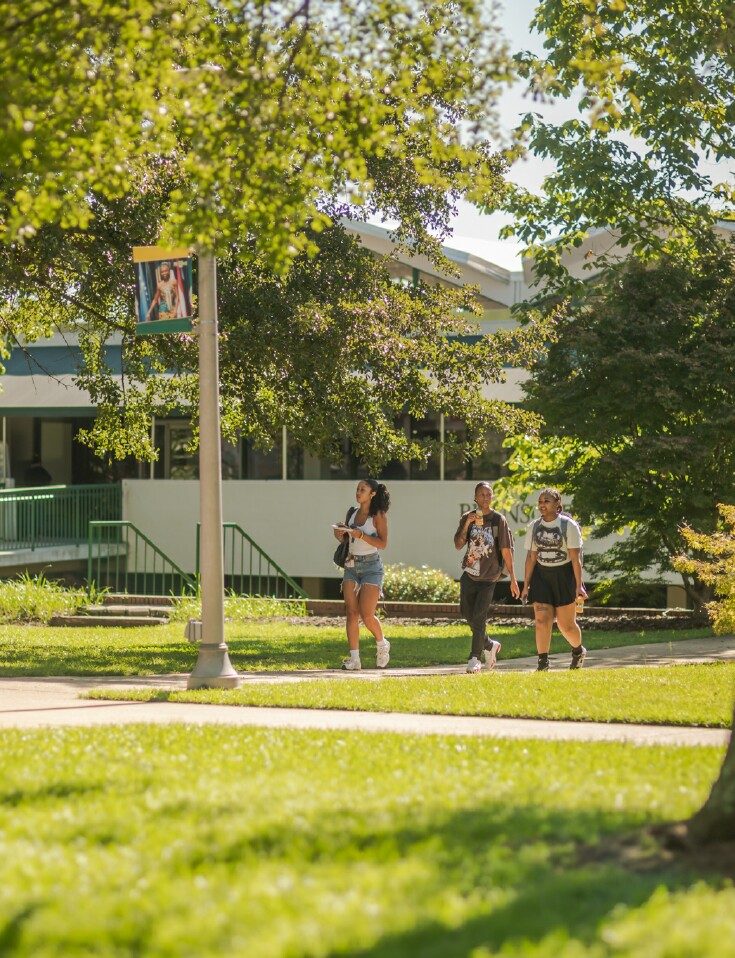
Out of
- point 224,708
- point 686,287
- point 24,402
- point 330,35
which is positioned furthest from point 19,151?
point 24,402

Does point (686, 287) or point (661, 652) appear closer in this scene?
point (661, 652)

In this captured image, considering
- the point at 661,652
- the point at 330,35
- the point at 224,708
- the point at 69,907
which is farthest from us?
the point at 661,652

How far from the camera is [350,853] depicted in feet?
17.2

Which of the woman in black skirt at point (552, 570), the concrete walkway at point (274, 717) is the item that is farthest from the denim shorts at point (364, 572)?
the woman in black skirt at point (552, 570)

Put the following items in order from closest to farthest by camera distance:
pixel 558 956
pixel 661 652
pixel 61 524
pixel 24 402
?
pixel 558 956 < pixel 661 652 < pixel 61 524 < pixel 24 402

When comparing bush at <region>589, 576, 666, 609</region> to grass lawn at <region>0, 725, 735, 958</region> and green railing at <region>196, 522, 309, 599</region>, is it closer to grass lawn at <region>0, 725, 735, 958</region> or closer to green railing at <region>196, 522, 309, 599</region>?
green railing at <region>196, 522, 309, 599</region>

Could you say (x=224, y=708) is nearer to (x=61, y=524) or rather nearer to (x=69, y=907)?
(x=69, y=907)

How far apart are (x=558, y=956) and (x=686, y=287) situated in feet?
52.6

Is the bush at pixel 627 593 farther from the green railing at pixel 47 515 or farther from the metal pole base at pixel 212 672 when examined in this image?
the green railing at pixel 47 515

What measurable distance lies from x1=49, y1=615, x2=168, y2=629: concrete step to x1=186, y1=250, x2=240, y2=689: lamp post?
27.9 feet

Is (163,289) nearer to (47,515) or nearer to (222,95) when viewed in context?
(222,95)

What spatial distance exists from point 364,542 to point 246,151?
5.92 metres

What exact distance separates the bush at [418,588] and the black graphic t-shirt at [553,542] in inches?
385

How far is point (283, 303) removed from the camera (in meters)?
16.3
